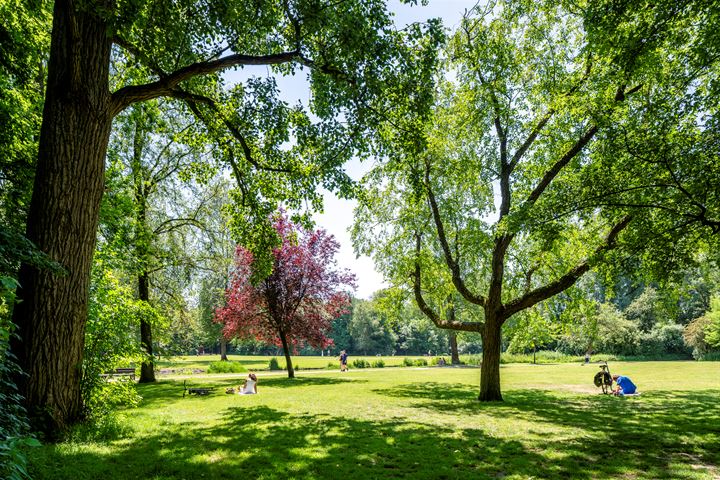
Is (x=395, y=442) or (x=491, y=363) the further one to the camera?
(x=491, y=363)

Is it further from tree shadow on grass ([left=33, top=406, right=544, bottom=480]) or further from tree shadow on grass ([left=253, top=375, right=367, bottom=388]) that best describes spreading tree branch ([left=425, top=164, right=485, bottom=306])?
tree shadow on grass ([left=253, top=375, right=367, bottom=388])

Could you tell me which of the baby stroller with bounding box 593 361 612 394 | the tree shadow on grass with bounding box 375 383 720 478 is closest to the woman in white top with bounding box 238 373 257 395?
the tree shadow on grass with bounding box 375 383 720 478

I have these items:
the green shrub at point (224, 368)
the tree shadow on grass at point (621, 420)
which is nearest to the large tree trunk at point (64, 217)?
the tree shadow on grass at point (621, 420)

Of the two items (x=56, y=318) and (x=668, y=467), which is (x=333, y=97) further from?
(x=668, y=467)

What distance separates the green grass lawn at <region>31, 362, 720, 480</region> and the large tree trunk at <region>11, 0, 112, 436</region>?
1.07 m

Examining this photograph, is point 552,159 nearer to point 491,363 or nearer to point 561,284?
point 561,284

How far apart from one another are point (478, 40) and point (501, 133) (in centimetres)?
323

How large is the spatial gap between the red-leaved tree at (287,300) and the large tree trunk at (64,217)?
1498 cm

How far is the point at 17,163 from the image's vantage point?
7969 millimetres

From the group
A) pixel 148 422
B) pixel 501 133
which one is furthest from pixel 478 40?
pixel 148 422

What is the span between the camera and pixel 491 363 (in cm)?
1374

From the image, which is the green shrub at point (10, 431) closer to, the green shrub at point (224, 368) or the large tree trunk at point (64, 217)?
the large tree trunk at point (64, 217)

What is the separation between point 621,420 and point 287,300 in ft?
53.2

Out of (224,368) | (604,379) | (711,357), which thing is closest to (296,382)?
(224,368)
